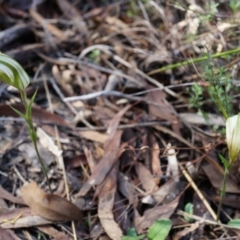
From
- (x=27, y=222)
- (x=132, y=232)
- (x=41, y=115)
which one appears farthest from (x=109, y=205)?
(x=41, y=115)

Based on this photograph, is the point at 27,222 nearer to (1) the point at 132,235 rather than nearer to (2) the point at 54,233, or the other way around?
(2) the point at 54,233

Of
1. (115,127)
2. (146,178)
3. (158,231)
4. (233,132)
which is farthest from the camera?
(115,127)

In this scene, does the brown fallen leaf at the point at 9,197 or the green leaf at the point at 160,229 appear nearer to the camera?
the green leaf at the point at 160,229

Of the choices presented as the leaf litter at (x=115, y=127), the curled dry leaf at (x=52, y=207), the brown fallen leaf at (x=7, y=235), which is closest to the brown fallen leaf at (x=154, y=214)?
the leaf litter at (x=115, y=127)

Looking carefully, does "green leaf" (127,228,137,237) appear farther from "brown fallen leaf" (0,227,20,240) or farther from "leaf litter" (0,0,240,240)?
"brown fallen leaf" (0,227,20,240)

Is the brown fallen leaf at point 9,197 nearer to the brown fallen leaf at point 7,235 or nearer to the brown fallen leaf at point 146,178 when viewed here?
the brown fallen leaf at point 7,235

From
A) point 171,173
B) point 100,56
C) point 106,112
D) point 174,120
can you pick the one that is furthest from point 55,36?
point 171,173
